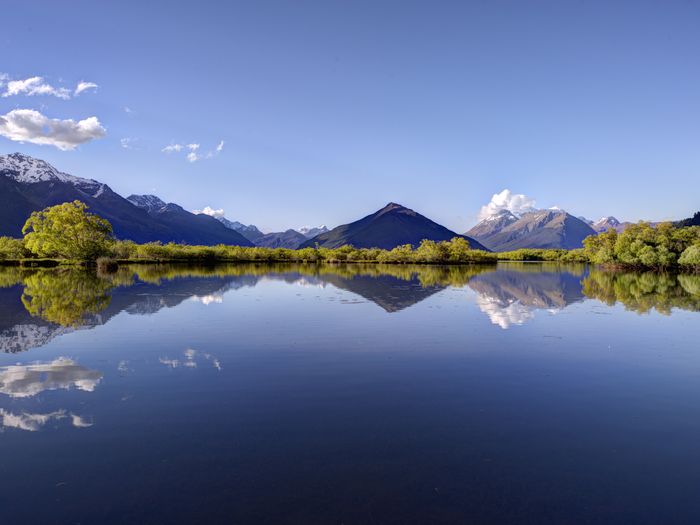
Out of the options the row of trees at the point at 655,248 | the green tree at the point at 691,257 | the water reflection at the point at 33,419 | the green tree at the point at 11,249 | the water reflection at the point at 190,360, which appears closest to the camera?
the water reflection at the point at 33,419

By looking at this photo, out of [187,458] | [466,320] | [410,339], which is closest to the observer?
[187,458]

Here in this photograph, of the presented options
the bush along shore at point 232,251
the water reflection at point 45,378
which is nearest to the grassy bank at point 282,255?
the bush along shore at point 232,251

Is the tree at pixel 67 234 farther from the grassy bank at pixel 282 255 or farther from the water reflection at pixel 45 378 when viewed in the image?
the water reflection at pixel 45 378

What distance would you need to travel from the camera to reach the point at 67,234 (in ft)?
330

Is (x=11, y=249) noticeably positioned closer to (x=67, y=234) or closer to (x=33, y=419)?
(x=67, y=234)

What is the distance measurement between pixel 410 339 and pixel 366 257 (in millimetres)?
168129

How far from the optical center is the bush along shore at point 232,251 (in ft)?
334

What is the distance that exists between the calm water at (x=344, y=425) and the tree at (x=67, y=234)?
86.6 metres

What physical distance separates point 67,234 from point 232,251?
76984mm

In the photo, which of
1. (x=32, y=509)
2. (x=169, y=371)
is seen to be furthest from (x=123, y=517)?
(x=169, y=371)

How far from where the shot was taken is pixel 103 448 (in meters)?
10.9

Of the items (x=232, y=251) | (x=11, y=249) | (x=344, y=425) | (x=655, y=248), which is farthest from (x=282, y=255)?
(x=344, y=425)

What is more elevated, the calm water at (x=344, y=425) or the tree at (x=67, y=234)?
the tree at (x=67, y=234)

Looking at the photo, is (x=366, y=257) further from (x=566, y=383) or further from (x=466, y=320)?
(x=566, y=383)
